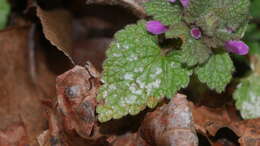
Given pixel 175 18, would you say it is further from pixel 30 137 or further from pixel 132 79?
pixel 30 137

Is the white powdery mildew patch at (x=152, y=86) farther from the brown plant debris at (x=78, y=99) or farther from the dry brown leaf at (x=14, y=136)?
the dry brown leaf at (x=14, y=136)

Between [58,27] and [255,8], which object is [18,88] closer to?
[58,27]

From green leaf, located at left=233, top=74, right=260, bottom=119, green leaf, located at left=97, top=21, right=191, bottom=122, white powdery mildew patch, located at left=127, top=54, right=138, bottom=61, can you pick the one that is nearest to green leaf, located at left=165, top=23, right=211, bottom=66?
green leaf, located at left=97, top=21, right=191, bottom=122

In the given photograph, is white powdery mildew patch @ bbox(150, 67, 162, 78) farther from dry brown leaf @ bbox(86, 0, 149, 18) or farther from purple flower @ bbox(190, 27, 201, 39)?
dry brown leaf @ bbox(86, 0, 149, 18)

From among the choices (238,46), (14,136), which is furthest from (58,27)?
(238,46)

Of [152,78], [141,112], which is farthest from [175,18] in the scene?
[141,112]
